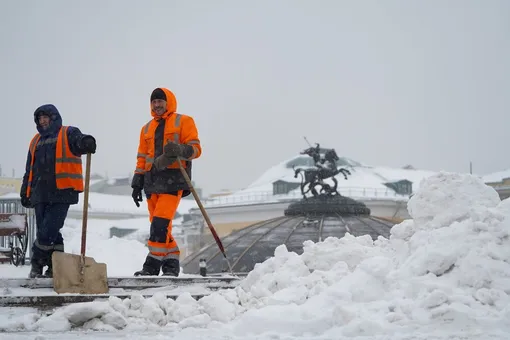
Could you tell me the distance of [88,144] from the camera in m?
6.46

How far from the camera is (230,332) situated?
473 centimetres

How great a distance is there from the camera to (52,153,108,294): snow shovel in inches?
230

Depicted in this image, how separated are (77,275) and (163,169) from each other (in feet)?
4.36

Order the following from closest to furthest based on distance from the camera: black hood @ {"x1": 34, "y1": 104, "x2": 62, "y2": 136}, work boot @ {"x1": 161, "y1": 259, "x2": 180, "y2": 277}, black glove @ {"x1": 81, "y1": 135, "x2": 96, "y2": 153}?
black glove @ {"x1": 81, "y1": 135, "x2": 96, "y2": 153}
black hood @ {"x1": 34, "y1": 104, "x2": 62, "y2": 136}
work boot @ {"x1": 161, "y1": 259, "x2": 180, "y2": 277}

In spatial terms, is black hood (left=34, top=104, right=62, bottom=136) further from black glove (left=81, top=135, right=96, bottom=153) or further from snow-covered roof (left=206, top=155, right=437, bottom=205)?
snow-covered roof (left=206, top=155, right=437, bottom=205)

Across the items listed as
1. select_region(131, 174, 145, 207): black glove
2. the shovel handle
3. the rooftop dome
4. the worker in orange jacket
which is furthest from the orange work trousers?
the rooftop dome

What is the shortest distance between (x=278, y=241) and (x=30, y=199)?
912cm

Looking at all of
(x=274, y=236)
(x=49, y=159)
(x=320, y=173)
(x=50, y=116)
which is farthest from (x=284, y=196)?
(x=49, y=159)

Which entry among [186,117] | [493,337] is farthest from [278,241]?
[493,337]

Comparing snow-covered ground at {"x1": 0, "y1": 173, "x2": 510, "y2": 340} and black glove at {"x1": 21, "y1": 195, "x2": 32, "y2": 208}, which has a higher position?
black glove at {"x1": 21, "y1": 195, "x2": 32, "y2": 208}

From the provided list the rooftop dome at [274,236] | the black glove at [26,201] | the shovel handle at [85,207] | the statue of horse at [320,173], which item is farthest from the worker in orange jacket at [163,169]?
the statue of horse at [320,173]

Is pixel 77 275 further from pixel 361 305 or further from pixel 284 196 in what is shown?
pixel 284 196

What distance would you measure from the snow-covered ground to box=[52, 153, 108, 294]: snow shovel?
680mm

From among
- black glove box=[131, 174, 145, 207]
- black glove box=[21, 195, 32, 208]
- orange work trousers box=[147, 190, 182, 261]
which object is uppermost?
black glove box=[131, 174, 145, 207]
